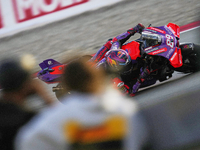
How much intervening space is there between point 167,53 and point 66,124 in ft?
8.03

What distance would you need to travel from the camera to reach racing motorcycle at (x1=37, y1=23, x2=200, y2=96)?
3633 millimetres

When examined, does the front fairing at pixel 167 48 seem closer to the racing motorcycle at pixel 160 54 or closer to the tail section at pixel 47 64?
the racing motorcycle at pixel 160 54

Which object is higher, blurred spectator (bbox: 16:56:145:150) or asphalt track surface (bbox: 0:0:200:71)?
blurred spectator (bbox: 16:56:145:150)

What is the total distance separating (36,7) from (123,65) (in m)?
4.41

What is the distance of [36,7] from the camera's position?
277 inches

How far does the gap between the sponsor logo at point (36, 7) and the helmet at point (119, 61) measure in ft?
13.2

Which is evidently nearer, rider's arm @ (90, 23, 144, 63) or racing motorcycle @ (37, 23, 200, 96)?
racing motorcycle @ (37, 23, 200, 96)

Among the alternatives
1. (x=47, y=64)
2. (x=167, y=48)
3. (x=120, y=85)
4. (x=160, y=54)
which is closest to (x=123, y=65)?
(x=120, y=85)

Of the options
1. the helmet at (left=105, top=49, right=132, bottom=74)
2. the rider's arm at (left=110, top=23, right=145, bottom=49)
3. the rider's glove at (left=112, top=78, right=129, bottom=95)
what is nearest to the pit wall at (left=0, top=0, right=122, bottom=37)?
the rider's arm at (left=110, top=23, right=145, bottom=49)

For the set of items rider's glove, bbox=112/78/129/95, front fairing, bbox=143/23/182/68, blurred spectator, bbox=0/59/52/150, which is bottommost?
rider's glove, bbox=112/78/129/95

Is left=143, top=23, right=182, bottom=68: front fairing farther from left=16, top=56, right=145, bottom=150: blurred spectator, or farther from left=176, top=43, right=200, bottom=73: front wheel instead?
left=16, top=56, right=145, bottom=150: blurred spectator

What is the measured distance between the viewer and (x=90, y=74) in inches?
159

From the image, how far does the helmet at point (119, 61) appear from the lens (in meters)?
3.61

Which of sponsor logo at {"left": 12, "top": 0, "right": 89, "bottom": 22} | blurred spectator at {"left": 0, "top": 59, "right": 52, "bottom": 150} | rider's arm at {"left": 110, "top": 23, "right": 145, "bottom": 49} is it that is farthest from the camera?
sponsor logo at {"left": 12, "top": 0, "right": 89, "bottom": 22}
